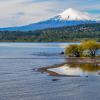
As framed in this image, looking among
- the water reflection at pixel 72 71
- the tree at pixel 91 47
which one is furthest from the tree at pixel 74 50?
the water reflection at pixel 72 71

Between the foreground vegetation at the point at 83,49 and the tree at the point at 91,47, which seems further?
the foreground vegetation at the point at 83,49

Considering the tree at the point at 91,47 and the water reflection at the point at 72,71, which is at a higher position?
the tree at the point at 91,47

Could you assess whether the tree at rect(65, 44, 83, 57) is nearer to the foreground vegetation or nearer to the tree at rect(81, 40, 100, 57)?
the foreground vegetation

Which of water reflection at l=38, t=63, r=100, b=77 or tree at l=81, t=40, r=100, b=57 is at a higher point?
tree at l=81, t=40, r=100, b=57

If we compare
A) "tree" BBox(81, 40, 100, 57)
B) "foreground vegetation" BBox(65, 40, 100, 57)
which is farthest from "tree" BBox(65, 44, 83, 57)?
"tree" BBox(81, 40, 100, 57)

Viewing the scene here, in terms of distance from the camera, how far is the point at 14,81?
184 feet

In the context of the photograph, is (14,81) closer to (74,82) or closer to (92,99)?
(74,82)

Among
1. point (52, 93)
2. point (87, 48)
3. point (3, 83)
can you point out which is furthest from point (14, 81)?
point (87, 48)

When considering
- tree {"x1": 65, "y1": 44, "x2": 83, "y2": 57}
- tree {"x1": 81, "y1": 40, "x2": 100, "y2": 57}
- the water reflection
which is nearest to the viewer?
the water reflection

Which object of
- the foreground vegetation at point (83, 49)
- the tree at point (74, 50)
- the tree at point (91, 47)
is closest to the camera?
the tree at point (91, 47)

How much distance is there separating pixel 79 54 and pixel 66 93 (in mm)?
75477

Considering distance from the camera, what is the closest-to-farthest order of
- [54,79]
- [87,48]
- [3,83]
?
1. [3,83]
2. [54,79]
3. [87,48]

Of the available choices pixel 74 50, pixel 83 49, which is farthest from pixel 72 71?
pixel 74 50

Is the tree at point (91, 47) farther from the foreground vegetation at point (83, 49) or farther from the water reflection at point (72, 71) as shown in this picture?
the water reflection at point (72, 71)
